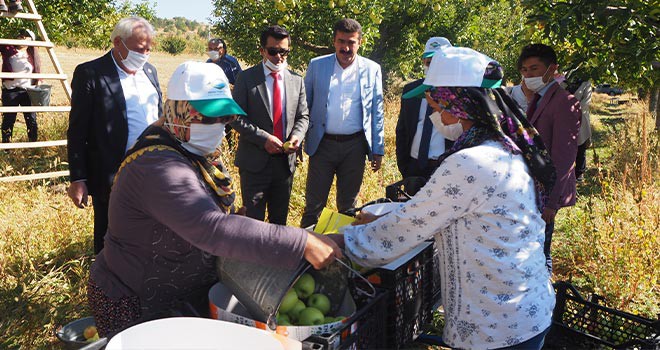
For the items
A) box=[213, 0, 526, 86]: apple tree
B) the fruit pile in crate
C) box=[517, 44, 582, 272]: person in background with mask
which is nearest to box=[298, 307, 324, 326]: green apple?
the fruit pile in crate

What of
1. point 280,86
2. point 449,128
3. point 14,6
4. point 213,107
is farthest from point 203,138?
point 14,6

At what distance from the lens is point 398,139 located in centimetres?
457

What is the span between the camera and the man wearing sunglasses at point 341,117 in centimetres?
466

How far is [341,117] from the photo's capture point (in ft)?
15.3

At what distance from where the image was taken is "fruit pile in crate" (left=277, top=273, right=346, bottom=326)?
1.74 meters

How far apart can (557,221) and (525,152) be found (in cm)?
473

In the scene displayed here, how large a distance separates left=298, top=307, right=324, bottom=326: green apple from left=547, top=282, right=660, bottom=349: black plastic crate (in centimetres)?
167

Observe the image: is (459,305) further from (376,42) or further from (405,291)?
(376,42)

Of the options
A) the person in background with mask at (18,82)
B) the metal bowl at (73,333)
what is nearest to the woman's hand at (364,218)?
the metal bowl at (73,333)

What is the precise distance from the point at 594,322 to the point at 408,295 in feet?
4.73

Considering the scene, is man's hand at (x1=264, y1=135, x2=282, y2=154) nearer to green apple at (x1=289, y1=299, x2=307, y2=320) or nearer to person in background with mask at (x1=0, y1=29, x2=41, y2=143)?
green apple at (x1=289, y1=299, x2=307, y2=320)

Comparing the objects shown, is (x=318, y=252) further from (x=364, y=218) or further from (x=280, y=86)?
(x=280, y=86)

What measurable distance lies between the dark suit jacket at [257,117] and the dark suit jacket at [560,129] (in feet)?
6.19

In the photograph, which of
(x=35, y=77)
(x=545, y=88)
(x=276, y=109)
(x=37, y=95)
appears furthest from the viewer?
(x=37, y=95)
